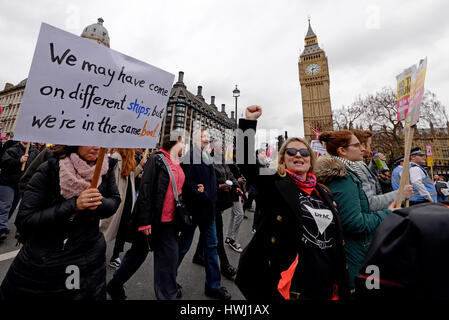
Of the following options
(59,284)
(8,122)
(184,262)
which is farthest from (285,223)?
(8,122)

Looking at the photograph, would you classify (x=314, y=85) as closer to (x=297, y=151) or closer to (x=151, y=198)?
(x=297, y=151)

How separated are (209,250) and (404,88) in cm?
307

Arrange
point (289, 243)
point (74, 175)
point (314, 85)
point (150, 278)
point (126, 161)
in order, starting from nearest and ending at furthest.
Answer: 1. point (289, 243)
2. point (74, 175)
3. point (150, 278)
4. point (126, 161)
5. point (314, 85)

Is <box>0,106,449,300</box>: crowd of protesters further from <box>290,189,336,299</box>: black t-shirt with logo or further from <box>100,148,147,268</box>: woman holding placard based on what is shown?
<box>100,148,147,268</box>: woman holding placard

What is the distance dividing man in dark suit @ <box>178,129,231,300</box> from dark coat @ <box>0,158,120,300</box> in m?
1.25

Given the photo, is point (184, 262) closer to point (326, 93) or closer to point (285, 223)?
point (285, 223)

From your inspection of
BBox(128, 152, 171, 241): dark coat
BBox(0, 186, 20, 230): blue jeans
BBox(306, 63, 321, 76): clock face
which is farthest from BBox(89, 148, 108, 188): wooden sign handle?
BBox(306, 63, 321, 76): clock face

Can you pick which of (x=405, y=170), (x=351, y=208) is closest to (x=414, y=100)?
(x=405, y=170)

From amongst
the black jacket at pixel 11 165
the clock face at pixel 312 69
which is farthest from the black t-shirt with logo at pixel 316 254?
the clock face at pixel 312 69

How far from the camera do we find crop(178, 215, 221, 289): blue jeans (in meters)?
2.55

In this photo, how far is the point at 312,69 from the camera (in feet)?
205

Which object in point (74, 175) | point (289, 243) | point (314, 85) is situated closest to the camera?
point (289, 243)

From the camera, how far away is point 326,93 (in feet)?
193

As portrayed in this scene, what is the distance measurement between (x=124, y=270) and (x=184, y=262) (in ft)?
4.84
